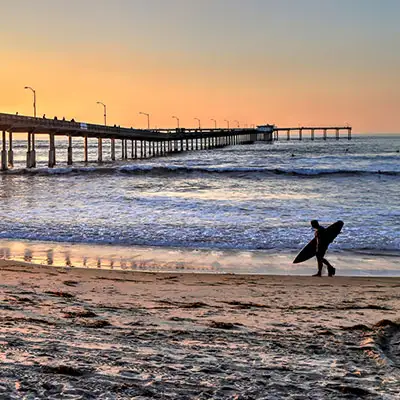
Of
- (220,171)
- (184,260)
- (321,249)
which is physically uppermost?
(220,171)

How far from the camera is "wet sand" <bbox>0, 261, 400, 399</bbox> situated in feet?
15.3

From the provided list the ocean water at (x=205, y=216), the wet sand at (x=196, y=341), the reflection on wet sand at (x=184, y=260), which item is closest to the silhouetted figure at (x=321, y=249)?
the reflection on wet sand at (x=184, y=260)

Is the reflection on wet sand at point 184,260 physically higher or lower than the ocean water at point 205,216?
lower

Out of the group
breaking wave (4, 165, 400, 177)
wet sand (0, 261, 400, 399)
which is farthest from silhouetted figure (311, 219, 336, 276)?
breaking wave (4, 165, 400, 177)

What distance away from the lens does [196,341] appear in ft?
20.2

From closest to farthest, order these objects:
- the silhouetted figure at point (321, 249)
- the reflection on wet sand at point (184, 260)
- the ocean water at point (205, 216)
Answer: the silhouetted figure at point (321, 249) → the reflection on wet sand at point (184, 260) → the ocean water at point (205, 216)

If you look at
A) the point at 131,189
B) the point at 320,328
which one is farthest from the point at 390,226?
the point at 131,189

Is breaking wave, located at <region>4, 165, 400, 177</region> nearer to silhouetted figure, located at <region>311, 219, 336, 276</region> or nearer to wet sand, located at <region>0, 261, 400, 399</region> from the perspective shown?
silhouetted figure, located at <region>311, 219, 336, 276</region>

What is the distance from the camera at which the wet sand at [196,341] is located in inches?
183

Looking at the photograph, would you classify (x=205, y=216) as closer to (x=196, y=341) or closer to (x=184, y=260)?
(x=184, y=260)

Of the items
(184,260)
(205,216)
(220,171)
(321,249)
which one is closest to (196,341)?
(321,249)

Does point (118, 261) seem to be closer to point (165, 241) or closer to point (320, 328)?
point (165, 241)

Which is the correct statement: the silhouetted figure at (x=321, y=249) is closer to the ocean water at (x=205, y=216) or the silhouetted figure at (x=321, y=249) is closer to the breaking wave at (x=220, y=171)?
the ocean water at (x=205, y=216)

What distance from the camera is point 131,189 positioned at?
38.9 metres
